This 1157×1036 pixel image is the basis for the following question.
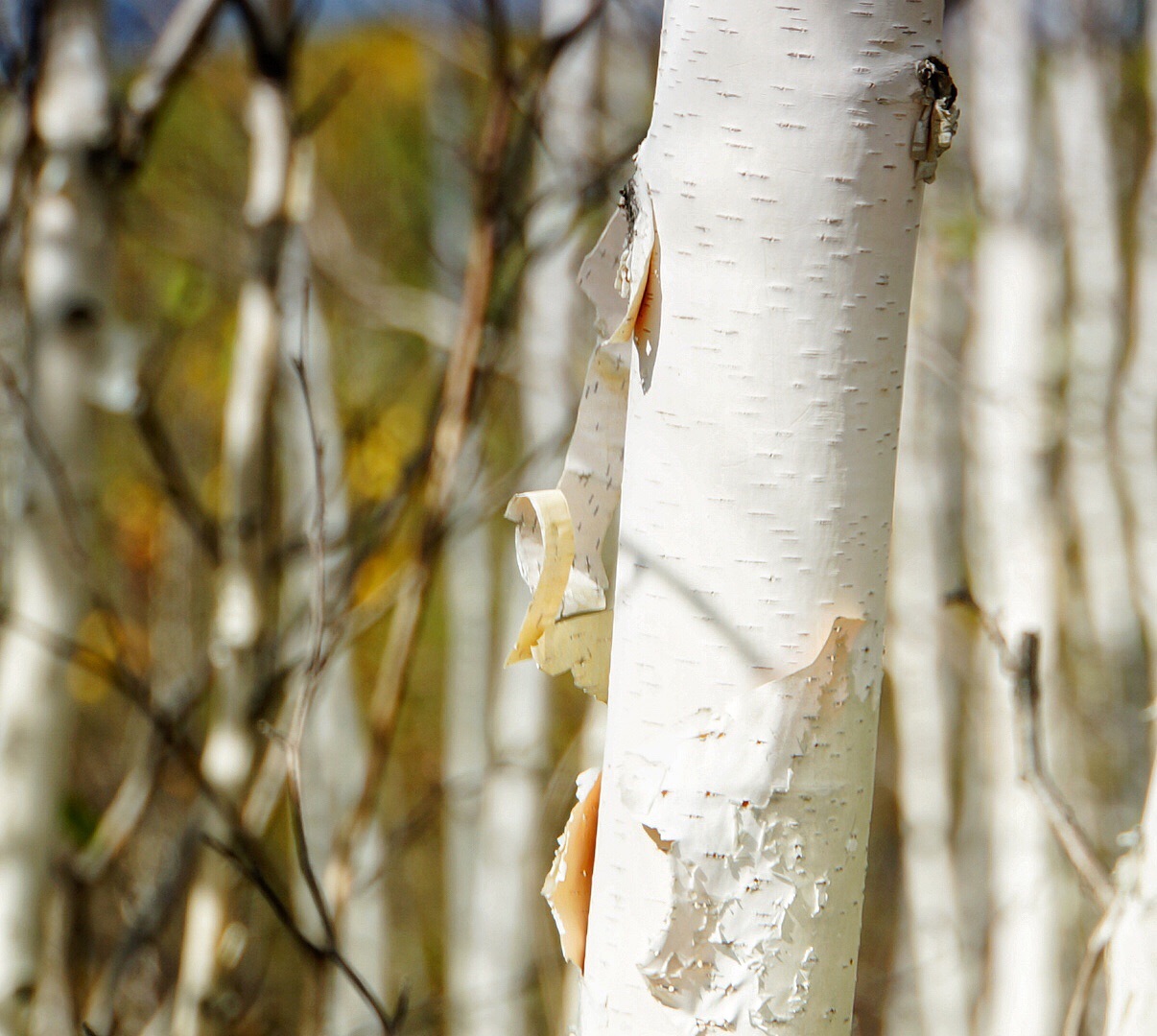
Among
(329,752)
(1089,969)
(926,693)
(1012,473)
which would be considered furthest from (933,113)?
(329,752)

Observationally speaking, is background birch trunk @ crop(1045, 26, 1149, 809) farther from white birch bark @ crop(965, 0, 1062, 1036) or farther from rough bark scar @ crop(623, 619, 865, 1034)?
rough bark scar @ crop(623, 619, 865, 1034)

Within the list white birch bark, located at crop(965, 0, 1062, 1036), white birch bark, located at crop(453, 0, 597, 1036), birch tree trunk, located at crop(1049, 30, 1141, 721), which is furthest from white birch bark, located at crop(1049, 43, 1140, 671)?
white birch bark, located at crop(453, 0, 597, 1036)

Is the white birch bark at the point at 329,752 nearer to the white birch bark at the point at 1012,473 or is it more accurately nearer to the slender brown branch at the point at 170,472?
the slender brown branch at the point at 170,472

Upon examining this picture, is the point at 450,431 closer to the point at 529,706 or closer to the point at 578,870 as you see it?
the point at 578,870

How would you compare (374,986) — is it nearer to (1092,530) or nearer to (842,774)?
(1092,530)

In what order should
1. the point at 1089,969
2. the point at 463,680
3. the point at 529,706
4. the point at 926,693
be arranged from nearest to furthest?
the point at 1089,969
the point at 529,706
the point at 926,693
the point at 463,680

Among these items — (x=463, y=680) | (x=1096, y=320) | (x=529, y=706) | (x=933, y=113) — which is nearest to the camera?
(x=933, y=113)

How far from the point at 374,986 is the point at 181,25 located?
344cm

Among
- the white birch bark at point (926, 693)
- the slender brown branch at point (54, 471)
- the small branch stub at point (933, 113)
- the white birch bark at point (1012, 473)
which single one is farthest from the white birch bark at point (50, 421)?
the white birch bark at point (926, 693)

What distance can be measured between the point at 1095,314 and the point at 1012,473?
1.15 metres

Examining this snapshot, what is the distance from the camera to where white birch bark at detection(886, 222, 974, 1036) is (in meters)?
3.49

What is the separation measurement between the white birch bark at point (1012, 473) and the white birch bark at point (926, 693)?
0.85 feet

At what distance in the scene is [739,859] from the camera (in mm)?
588

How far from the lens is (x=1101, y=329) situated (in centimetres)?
370
